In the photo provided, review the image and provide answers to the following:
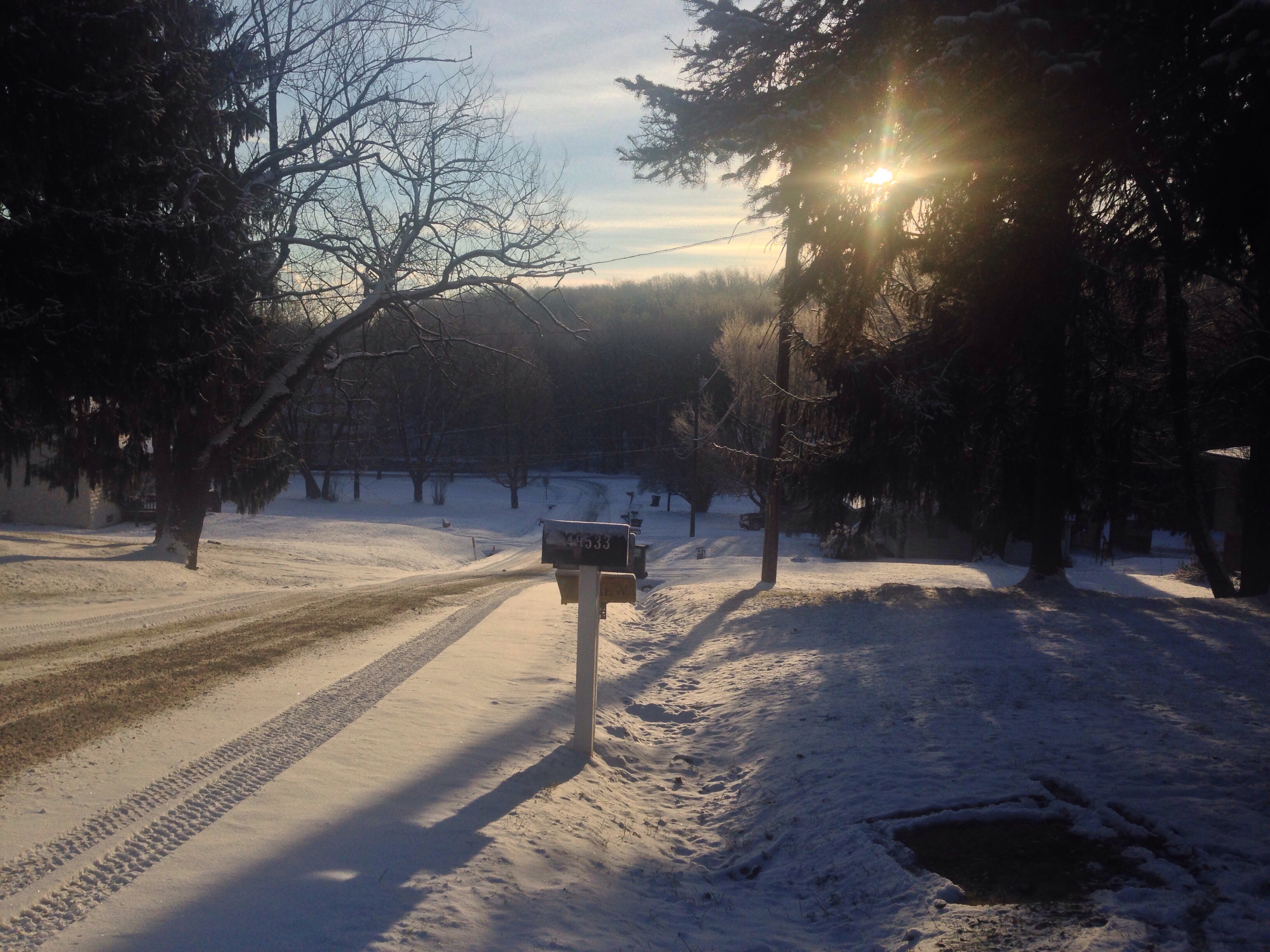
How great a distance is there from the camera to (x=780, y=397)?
16.0 metres

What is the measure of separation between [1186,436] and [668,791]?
1181 cm

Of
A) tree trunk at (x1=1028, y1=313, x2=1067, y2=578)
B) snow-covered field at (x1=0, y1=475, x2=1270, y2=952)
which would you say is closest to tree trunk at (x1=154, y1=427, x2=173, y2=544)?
snow-covered field at (x1=0, y1=475, x2=1270, y2=952)

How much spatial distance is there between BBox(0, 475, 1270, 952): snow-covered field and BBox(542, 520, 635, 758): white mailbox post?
364 millimetres

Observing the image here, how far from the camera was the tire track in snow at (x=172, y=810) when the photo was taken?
329 cm

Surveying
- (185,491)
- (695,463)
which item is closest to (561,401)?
(695,463)

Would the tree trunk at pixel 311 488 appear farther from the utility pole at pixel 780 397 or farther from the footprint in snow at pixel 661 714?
the footprint in snow at pixel 661 714

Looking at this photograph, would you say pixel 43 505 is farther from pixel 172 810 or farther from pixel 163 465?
pixel 172 810

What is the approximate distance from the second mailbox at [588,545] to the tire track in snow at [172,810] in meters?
1.89

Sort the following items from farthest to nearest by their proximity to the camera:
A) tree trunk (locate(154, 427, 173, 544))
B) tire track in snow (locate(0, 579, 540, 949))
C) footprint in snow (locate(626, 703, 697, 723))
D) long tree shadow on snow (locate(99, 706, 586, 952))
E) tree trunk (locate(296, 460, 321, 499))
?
tree trunk (locate(296, 460, 321, 499))
tree trunk (locate(154, 427, 173, 544))
footprint in snow (locate(626, 703, 697, 723))
tire track in snow (locate(0, 579, 540, 949))
long tree shadow on snow (locate(99, 706, 586, 952))

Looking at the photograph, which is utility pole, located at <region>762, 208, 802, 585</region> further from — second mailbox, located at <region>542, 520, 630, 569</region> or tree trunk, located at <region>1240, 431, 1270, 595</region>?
tree trunk, located at <region>1240, 431, 1270, 595</region>

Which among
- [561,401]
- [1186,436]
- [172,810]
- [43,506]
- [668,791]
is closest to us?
[172,810]

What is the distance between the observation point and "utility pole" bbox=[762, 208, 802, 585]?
1146 cm

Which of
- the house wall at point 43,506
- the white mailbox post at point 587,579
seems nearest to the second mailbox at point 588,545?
the white mailbox post at point 587,579

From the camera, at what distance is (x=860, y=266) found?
32.8 ft
